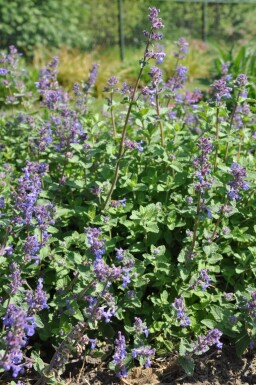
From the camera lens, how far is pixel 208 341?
110 inches

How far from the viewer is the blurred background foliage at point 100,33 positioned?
10970mm

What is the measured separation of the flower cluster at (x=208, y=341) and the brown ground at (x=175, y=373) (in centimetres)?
35

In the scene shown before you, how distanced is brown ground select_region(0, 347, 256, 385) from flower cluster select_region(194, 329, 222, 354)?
348 mm

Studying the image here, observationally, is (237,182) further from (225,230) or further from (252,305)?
(252,305)

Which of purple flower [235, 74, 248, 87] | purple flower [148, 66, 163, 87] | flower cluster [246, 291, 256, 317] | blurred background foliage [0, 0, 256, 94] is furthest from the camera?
blurred background foliage [0, 0, 256, 94]

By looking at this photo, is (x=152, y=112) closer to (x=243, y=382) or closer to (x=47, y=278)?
(x=47, y=278)

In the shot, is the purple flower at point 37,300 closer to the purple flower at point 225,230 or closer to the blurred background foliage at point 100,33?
the purple flower at point 225,230

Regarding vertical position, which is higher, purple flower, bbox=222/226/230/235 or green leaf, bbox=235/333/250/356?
purple flower, bbox=222/226/230/235

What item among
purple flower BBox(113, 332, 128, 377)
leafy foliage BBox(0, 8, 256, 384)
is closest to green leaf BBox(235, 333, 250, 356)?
leafy foliage BBox(0, 8, 256, 384)

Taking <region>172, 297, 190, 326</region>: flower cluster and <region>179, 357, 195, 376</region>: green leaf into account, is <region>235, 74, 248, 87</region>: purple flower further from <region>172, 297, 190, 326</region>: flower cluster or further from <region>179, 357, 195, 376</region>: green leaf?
<region>179, 357, 195, 376</region>: green leaf

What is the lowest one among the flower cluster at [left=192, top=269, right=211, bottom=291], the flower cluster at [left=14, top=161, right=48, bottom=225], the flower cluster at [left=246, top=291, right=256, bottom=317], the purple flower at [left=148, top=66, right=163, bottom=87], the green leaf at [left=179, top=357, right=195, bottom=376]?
the green leaf at [left=179, top=357, right=195, bottom=376]

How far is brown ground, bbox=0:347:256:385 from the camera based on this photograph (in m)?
3.11

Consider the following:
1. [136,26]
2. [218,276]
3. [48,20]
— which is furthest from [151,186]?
[136,26]

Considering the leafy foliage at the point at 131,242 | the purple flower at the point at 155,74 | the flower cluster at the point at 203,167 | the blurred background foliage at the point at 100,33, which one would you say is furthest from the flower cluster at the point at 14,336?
the blurred background foliage at the point at 100,33
